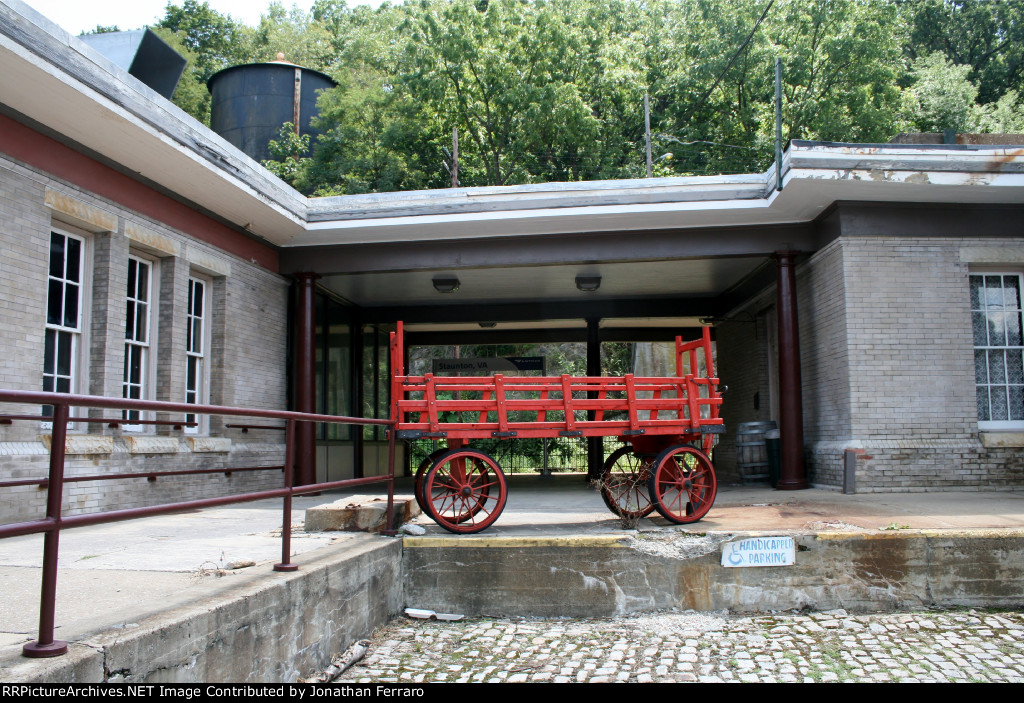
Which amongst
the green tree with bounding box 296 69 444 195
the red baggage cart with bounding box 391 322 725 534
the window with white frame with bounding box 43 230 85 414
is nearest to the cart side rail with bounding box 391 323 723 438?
the red baggage cart with bounding box 391 322 725 534

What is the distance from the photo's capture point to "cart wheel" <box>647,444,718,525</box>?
6402 mm

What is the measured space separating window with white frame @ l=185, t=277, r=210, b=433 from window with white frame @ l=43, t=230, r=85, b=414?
1.77m

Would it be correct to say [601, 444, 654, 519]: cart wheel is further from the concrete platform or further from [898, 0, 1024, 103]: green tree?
[898, 0, 1024, 103]: green tree

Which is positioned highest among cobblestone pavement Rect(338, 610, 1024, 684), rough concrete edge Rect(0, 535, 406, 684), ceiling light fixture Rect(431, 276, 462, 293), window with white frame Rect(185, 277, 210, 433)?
ceiling light fixture Rect(431, 276, 462, 293)

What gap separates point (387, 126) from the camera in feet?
88.9

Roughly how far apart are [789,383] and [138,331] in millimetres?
8074

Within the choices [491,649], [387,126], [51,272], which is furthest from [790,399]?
[387,126]

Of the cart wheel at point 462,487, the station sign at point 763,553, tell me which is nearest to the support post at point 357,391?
the cart wheel at point 462,487

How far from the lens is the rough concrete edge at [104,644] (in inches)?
99.0

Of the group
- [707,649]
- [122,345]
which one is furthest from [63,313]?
[707,649]

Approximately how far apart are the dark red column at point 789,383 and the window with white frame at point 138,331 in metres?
7.86

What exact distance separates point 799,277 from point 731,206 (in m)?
1.84

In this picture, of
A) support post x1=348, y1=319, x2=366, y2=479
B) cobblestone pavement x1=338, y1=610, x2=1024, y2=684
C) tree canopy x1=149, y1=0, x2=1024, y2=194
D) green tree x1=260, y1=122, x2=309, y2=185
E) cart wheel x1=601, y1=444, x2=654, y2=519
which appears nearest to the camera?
cobblestone pavement x1=338, y1=610, x2=1024, y2=684
